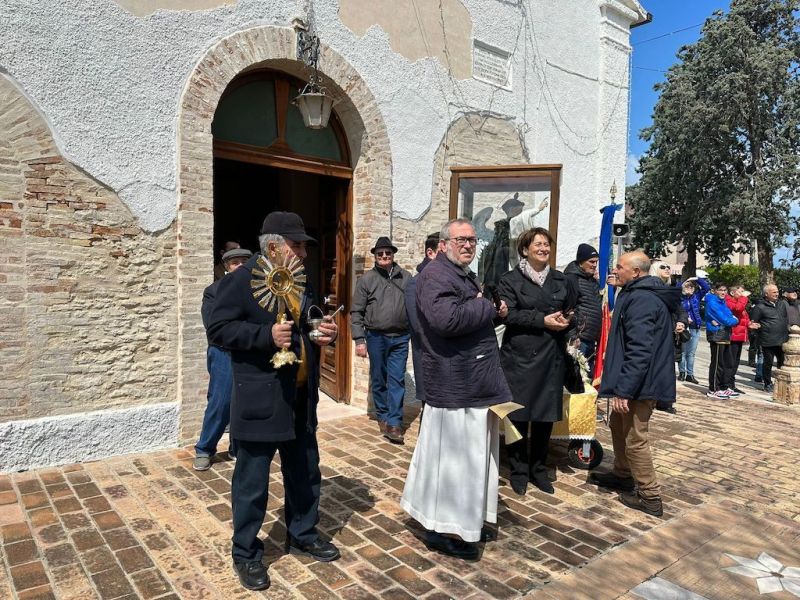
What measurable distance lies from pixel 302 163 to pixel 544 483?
4152 millimetres

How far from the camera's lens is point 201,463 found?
178 inches

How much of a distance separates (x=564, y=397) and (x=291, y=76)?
4.37 metres

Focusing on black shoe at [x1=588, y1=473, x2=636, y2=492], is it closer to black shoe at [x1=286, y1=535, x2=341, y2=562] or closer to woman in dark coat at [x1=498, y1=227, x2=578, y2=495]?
woman in dark coat at [x1=498, y1=227, x2=578, y2=495]

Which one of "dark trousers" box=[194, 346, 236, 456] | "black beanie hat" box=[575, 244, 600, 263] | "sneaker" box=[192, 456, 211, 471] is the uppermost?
"black beanie hat" box=[575, 244, 600, 263]

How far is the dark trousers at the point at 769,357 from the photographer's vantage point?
9.57m

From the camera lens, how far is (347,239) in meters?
6.67

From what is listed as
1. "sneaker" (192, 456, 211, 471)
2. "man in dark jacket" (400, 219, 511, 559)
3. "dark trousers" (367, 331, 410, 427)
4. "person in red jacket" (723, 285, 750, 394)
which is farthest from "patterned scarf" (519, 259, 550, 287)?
"person in red jacket" (723, 285, 750, 394)

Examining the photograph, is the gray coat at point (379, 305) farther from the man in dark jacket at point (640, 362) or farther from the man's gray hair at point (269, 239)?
the man's gray hair at point (269, 239)

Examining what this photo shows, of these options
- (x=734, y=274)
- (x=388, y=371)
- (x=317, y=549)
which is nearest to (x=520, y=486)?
(x=317, y=549)

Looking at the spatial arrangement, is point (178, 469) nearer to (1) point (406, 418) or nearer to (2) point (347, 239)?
(1) point (406, 418)

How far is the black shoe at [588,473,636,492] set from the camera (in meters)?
4.38

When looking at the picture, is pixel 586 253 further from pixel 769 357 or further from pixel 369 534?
pixel 769 357

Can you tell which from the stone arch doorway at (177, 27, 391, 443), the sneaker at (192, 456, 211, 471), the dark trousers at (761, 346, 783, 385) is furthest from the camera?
the dark trousers at (761, 346, 783, 385)

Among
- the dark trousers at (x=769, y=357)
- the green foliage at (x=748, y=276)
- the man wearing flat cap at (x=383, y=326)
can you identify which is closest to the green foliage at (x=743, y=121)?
the green foliage at (x=748, y=276)
